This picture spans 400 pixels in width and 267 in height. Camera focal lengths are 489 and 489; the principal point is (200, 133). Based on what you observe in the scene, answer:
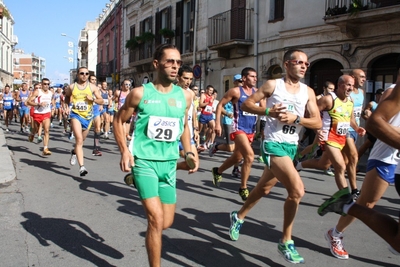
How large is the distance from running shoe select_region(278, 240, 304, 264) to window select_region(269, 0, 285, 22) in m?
14.8

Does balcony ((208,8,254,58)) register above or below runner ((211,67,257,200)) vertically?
above

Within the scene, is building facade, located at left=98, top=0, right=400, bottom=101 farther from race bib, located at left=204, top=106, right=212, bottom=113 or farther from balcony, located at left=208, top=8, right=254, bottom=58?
race bib, located at left=204, top=106, right=212, bottom=113

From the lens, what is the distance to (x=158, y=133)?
12.6ft

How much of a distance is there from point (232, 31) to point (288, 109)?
16605mm

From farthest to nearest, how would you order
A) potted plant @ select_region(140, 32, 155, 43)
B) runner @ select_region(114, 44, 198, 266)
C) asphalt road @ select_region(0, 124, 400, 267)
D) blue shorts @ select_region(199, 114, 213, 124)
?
potted plant @ select_region(140, 32, 155, 43) → blue shorts @ select_region(199, 114, 213, 124) → asphalt road @ select_region(0, 124, 400, 267) → runner @ select_region(114, 44, 198, 266)

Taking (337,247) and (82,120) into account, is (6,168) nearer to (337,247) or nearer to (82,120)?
(82,120)

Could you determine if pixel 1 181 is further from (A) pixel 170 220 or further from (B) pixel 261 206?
(A) pixel 170 220

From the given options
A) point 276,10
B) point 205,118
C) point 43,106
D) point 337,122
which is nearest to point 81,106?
point 43,106

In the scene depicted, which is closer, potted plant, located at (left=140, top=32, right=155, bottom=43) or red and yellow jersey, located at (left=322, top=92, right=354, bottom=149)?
red and yellow jersey, located at (left=322, top=92, right=354, bottom=149)

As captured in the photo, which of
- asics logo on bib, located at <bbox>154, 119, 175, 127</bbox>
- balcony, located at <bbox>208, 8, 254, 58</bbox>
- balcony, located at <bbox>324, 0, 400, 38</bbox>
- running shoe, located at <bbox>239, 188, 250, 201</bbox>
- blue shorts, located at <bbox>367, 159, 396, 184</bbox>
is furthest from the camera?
balcony, located at <bbox>208, 8, 254, 58</bbox>

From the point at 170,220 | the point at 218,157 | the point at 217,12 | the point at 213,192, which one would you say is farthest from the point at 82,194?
the point at 217,12

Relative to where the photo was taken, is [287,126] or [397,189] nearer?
[397,189]

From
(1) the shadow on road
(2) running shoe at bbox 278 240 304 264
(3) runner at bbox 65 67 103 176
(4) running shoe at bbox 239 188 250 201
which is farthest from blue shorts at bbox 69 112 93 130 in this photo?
(2) running shoe at bbox 278 240 304 264

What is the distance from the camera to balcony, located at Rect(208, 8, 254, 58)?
19984 mm
